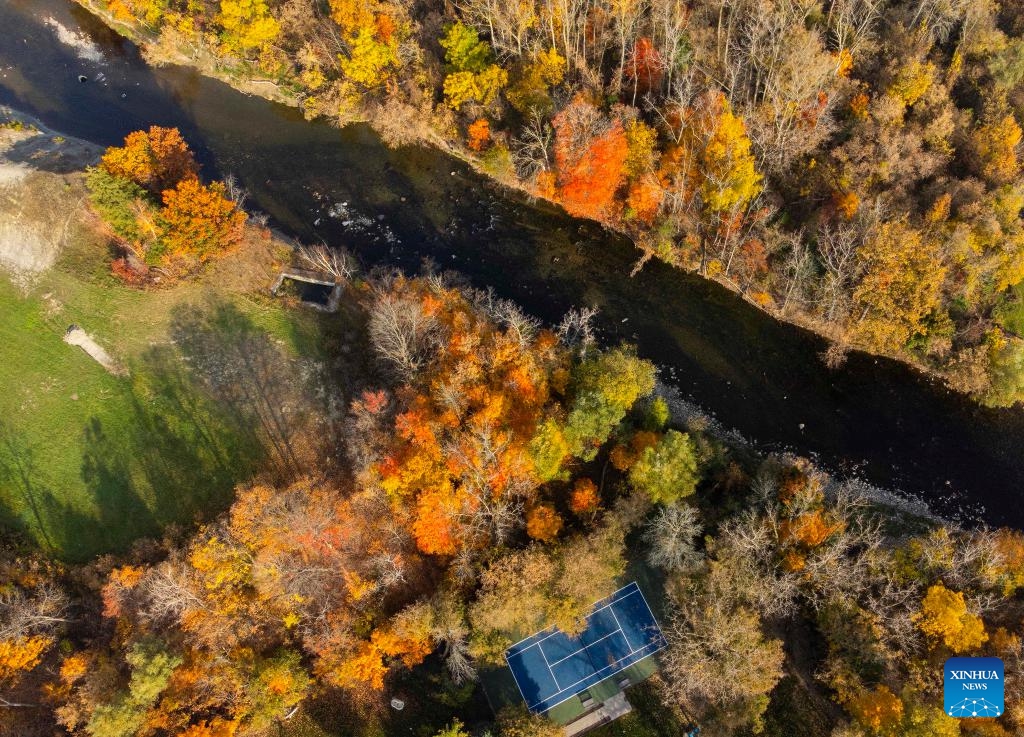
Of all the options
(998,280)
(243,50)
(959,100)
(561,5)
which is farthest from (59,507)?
(959,100)

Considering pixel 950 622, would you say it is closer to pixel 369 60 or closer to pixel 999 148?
pixel 999 148

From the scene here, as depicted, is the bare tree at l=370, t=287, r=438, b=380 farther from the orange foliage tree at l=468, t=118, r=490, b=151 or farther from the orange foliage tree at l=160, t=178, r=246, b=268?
the orange foliage tree at l=468, t=118, r=490, b=151

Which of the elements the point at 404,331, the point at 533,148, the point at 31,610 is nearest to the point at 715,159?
the point at 533,148

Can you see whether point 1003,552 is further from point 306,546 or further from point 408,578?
point 306,546

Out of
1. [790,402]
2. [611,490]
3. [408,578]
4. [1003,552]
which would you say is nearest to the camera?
[1003,552]

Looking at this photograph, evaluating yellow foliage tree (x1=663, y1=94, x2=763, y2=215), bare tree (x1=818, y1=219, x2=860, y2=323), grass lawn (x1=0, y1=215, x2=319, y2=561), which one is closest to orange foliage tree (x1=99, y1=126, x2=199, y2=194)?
grass lawn (x1=0, y1=215, x2=319, y2=561)

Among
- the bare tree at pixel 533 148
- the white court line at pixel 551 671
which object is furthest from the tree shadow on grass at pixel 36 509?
the bare tree at pixel 533 148
